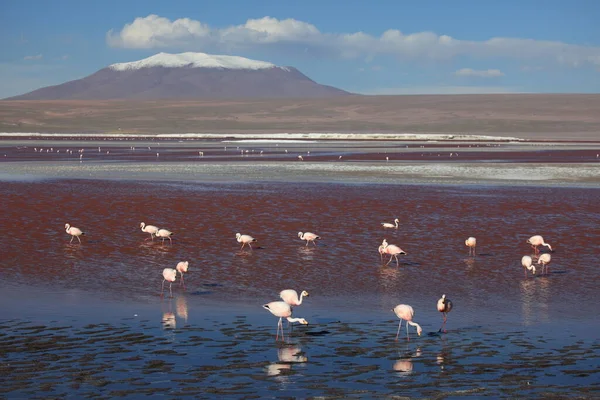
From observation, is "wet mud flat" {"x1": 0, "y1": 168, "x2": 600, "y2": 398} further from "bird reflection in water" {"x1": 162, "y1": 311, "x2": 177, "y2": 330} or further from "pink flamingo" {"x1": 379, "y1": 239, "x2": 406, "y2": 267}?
"pink flamingo" {"x1": 379, "y1": 239, "x2": 406, "y2": 267}

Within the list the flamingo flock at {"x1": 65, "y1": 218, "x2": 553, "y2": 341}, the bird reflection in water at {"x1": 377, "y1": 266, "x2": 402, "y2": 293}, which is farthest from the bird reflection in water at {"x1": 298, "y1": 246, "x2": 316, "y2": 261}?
the bird reflection in water at {"x1": 377, "y1": 266, "x2": 402, "y2": 293}

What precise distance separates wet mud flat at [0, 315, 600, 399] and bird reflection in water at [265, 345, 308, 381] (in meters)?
0.01

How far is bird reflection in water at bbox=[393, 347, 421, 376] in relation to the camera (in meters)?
11.2

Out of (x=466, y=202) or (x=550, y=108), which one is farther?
(x=550, y=108)

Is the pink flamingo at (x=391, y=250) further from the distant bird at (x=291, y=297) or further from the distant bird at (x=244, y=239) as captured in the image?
the distant bird at (x=291, y=297)

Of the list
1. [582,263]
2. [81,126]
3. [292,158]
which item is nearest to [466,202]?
[582,263]

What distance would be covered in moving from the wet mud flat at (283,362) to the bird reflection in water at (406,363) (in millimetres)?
13

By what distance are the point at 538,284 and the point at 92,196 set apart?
1889 centimetres

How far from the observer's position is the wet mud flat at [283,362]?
1034 centimetres

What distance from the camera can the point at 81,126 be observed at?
155 metres

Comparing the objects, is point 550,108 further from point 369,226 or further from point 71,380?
point 71,380

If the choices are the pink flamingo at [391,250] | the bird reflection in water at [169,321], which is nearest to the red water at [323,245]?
the pink flamingo at [391,250]

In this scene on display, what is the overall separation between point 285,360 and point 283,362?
10 cm

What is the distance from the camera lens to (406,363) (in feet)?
38.1
